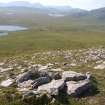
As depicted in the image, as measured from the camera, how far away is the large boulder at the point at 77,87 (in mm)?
27625

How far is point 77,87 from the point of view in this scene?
28.0 m

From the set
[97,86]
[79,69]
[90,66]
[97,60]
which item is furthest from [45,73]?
[97,60]

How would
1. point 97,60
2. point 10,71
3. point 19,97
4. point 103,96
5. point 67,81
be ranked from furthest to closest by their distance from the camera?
point 97,60 → point 10,71 → point 67,81 → point 103,96 → point 19,97

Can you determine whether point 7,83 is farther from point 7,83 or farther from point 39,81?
point 39,81

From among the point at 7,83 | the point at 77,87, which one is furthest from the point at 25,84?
the point at 77,87

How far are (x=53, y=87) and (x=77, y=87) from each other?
7.11 feet

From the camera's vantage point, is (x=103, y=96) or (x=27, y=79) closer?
(x=103, y=96)

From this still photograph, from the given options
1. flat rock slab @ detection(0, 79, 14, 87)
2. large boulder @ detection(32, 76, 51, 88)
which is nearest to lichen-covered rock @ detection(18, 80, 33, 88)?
large boulder @ detection(32, 76, 51, 88)

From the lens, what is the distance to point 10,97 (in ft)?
83.0

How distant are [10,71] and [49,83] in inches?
474

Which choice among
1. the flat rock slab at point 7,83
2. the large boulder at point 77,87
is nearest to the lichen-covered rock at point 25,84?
the flat rock slab at point 7,83

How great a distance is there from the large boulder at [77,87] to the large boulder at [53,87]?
26.6 inches

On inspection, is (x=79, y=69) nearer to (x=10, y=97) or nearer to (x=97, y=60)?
(x=97, y=60)

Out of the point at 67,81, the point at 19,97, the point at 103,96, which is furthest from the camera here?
the point at 67,81
